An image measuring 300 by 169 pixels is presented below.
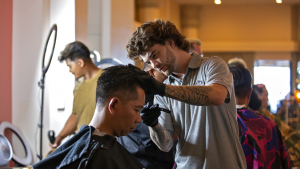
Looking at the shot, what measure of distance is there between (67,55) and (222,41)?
23.9 ft

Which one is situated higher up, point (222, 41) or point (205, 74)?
point (222, 41)

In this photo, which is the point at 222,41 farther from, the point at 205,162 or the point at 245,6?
the point at 205,162

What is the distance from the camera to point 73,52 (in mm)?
2768

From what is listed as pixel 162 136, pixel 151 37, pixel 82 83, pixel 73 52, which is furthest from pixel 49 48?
pixel 162 136

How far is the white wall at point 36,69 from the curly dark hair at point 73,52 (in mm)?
163

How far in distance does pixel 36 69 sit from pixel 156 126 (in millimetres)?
1703

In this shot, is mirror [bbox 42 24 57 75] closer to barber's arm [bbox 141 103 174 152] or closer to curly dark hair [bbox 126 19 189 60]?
curly dark hair [bbox 126 19 189 60]

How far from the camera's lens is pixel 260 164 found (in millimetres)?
1938

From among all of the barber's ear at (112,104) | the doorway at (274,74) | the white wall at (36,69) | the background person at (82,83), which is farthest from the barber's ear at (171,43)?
the doorway at (274,74)

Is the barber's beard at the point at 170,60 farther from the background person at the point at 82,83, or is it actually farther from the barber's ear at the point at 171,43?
the background person at the point at 82,83

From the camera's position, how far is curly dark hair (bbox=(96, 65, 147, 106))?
1.29m

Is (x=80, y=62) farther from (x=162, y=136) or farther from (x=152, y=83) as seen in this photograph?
(x=152, y=83)

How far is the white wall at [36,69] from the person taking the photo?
2660 mm

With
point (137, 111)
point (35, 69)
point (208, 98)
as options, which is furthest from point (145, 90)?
point (35, 69)
